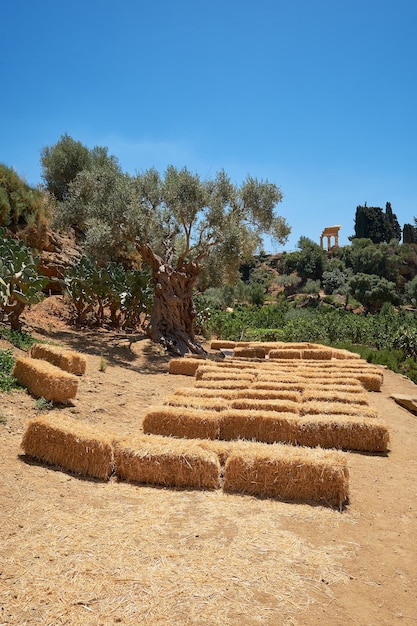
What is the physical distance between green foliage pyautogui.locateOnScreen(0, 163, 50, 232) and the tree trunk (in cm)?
666

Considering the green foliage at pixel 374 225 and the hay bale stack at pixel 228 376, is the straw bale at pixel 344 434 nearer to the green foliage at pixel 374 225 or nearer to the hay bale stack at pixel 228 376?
the hay bale stack at pixel 228 376

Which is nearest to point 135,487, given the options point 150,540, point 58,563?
point 150,540

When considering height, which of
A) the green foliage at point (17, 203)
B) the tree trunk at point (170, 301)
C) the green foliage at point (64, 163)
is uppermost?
the green foliage at point (64, 163)

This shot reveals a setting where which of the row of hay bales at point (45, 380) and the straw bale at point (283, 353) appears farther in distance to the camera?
the straw bale at point (283, 353)

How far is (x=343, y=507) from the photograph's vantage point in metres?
5.58

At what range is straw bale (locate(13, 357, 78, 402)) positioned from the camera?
28.3ft

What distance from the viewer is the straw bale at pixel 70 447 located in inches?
239

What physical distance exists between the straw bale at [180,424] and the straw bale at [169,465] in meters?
1.82

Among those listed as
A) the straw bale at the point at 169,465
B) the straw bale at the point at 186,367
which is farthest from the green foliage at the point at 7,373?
the straw bale at the point at 186,367

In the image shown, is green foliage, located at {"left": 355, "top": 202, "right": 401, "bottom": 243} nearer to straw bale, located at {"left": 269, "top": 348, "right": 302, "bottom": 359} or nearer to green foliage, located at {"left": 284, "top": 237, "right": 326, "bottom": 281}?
green foliage, located at {"left": 284, "top": 237, "right": 326, "bottom": 281}

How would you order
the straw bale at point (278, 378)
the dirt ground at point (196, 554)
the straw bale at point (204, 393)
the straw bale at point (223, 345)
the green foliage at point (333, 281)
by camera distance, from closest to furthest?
the dirt ground at point (196, 554) → the straw bale at point (204, 393) → the straw bale at point (278, 378) → the straw bale at point (223, 345) → the green foliage at point (333, 281)

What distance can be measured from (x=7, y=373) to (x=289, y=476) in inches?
239

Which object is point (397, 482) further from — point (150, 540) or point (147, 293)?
point (147, 293)

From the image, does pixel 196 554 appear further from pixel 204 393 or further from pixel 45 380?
pixel 204 393
